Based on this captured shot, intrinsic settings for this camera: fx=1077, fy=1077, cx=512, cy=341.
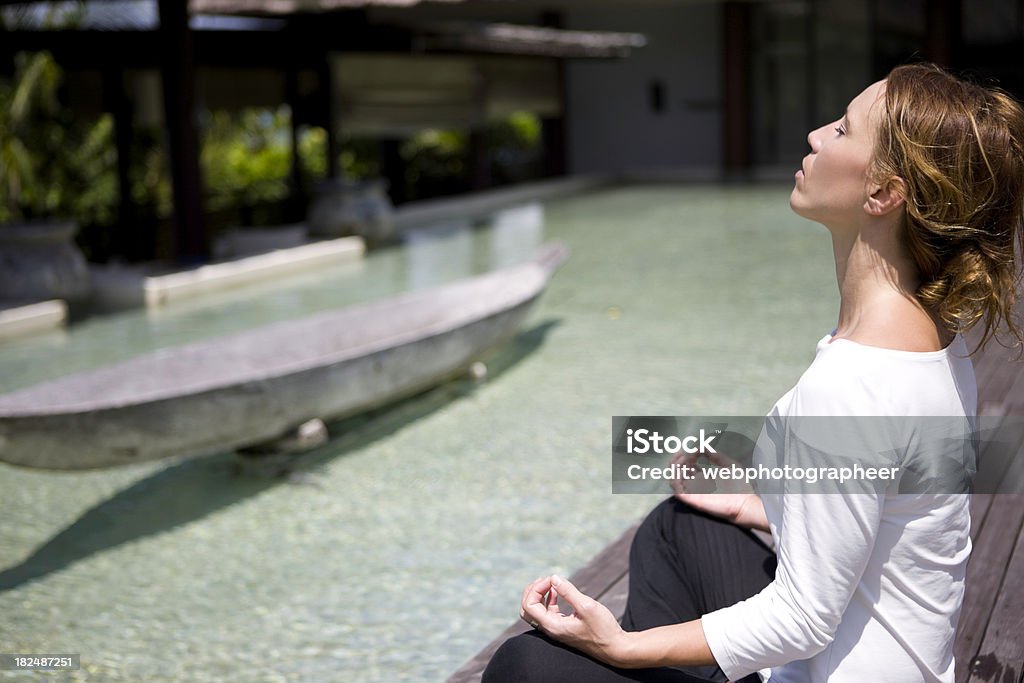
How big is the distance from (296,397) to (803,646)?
3129mm

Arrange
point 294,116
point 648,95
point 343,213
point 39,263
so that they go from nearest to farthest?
point 39,263 < point 343,213 < point 294,116 < point 648,95

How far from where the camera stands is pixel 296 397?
167 inches

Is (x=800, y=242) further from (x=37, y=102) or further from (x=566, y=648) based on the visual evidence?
(x=566, y=648)

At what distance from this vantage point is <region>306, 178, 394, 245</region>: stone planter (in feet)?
38.2

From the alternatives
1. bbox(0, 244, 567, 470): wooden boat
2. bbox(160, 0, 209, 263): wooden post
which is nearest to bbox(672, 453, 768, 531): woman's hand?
bbox(0, 244, 567, 470): wooden boat

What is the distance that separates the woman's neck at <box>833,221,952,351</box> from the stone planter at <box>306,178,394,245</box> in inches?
414

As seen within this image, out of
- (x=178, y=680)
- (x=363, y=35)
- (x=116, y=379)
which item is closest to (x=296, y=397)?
(x=116, y=379)

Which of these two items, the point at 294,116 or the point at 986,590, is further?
the point at 294,116

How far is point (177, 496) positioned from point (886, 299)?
3.51 m

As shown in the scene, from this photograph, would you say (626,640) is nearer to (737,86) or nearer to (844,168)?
(844,168)

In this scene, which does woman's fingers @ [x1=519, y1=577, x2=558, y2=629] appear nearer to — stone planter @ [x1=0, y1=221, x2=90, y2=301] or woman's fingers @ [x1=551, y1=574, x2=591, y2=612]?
woman's fingers @ [x1=551, y1=574, x2=591, y2=612]

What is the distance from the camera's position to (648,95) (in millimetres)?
19984

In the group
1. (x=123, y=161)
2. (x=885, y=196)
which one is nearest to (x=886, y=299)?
(x=885, y=196)

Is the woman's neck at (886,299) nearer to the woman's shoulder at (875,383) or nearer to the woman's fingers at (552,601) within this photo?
the woman's shoulder at (875,383)
